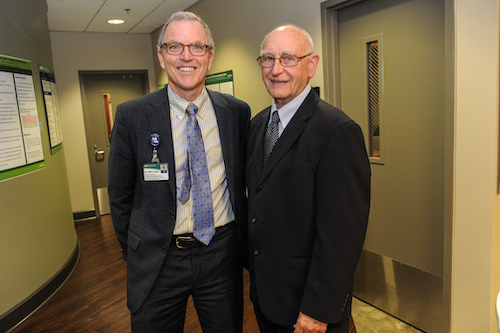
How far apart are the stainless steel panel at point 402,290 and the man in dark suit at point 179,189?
139 centimetres

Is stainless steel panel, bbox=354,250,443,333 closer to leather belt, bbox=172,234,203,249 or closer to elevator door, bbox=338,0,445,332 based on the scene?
elevator door, bbox=338,0,445,332

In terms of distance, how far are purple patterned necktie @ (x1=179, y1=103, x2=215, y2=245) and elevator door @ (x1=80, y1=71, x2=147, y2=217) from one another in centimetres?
464

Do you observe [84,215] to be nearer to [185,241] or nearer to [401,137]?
[185,241]

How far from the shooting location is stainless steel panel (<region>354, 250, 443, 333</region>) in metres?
2.26

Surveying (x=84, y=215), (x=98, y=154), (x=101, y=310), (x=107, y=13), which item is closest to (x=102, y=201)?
(x=84, y=215)

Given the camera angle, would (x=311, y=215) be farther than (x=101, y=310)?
No

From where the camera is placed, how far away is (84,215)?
559cm

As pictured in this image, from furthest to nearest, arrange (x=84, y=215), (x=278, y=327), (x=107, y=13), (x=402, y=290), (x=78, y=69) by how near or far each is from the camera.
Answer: (x=84, y=215) → (x=78, y=69) → (x=107, y=13) → (x=402, y=290) → (x=278, y=327)

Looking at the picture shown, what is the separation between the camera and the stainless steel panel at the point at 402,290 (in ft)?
7.40

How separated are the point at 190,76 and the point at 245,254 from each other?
2.64 feet

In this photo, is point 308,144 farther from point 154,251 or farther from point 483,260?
point 483,260

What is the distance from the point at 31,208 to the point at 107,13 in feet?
8.95

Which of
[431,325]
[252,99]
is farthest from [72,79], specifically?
[431,325]

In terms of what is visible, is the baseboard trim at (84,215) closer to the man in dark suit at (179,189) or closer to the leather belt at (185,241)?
the man in dark suit at (179,189)
